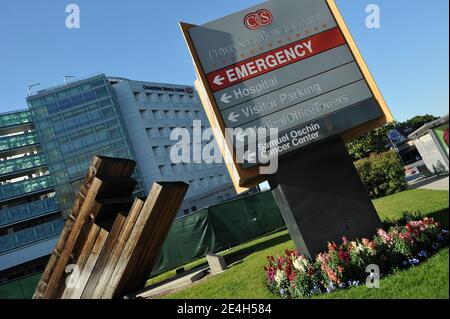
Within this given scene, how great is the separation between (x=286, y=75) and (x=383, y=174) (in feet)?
55.0

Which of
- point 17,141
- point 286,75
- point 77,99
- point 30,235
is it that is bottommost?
point 286,75

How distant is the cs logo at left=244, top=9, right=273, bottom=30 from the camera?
346 inches

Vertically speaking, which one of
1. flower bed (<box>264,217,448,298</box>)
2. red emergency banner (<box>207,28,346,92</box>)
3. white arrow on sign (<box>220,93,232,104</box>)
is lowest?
flower bed (<box>264,217,448,298</box>)

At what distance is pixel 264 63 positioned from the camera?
8570mm

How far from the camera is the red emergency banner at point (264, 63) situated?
336 inches

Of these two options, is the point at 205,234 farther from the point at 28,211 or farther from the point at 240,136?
the point at 28,211

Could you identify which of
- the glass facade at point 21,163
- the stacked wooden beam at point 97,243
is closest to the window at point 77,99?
the glass facade at point 21,163

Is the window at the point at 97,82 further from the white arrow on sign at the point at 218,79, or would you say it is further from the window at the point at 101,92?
the white arrow on sign at the point at 218,79

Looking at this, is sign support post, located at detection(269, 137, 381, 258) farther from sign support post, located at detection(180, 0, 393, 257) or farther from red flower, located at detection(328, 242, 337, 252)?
red flower, located at detection(328, 242, 337, 252)

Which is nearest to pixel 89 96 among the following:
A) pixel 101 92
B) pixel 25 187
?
pixel 101 92

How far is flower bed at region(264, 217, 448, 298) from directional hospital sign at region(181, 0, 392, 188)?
2.25 metres

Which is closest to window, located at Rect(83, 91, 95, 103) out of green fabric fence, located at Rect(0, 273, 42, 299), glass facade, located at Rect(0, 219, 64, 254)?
glass facade, located at Rect(0, 219, 64, 254)

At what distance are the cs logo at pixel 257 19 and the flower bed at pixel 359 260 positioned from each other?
5.16m
